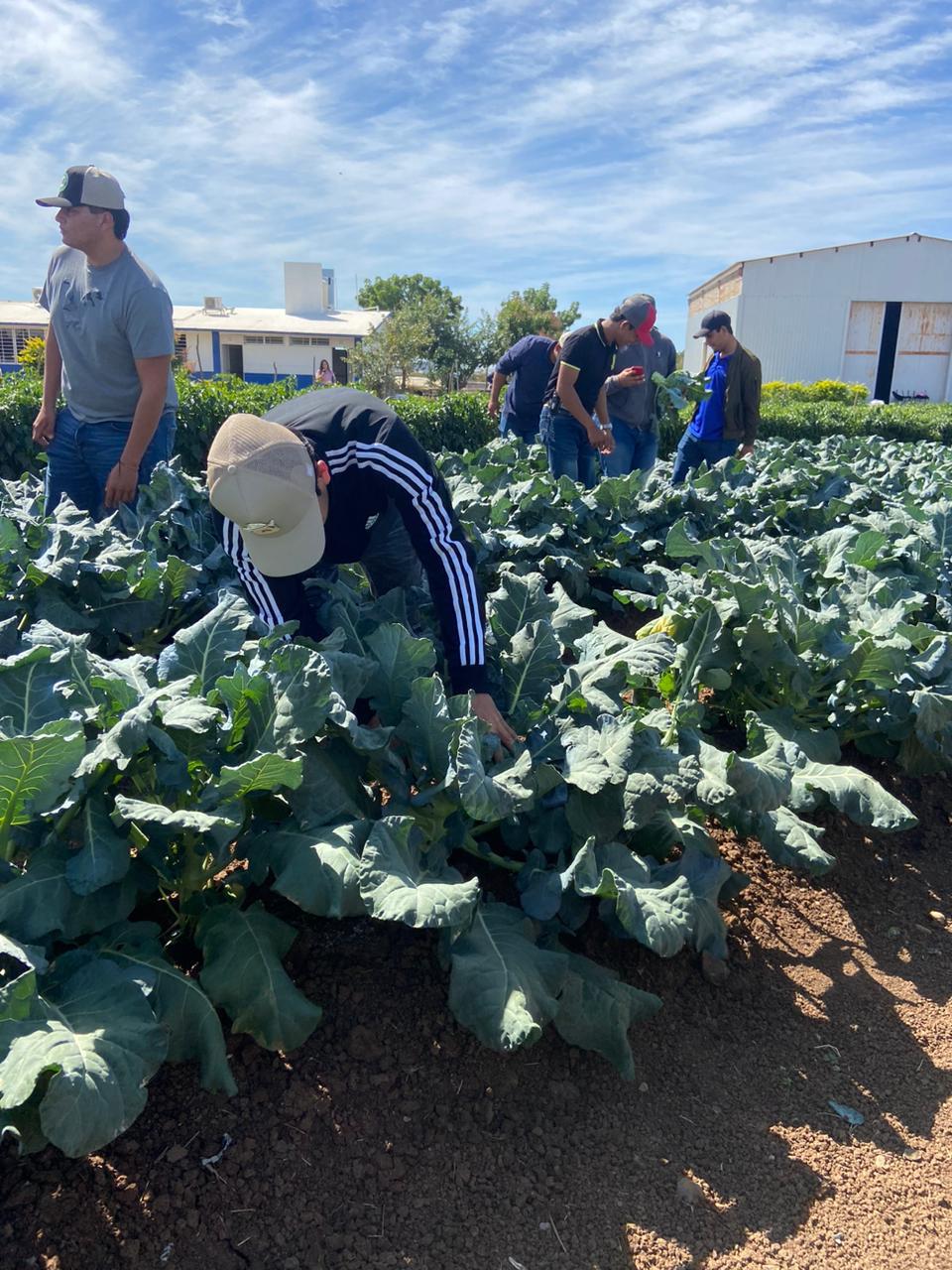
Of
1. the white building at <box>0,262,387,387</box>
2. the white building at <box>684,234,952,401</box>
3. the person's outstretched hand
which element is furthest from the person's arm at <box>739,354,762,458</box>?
the white building at <box>0,262,387,387</box>

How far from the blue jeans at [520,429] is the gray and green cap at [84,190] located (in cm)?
439

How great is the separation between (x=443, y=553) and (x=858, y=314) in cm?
4180

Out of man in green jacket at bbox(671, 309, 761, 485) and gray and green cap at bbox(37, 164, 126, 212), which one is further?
man in green jacket at bbox(671, 309, 761, 485)

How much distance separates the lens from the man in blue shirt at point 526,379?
7.60 meters

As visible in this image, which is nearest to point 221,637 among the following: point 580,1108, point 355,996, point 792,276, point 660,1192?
point 355,996

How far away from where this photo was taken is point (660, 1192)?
2.18 metres

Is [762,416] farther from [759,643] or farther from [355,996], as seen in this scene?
[355,996]

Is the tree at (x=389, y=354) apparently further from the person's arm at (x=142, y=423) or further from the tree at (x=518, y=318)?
the person's arm at (x=142, y=423)

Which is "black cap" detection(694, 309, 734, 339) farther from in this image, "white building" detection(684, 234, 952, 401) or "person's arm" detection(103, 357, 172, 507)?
"white building" detection(684, 234, 952, 401)

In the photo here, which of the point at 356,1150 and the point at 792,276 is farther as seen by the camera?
the point at 792,276

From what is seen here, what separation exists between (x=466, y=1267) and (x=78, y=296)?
456 centimetres

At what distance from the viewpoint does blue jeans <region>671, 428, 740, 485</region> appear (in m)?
7.94

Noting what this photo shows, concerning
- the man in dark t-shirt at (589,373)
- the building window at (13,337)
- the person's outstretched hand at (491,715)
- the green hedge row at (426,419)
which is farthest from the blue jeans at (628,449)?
the building window at (13,337)

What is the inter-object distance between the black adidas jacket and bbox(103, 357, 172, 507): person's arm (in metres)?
2.03
